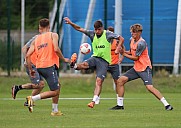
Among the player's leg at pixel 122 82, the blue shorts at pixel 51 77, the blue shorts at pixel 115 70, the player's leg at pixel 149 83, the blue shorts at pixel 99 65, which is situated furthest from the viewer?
the blue shorts at pixel 115 70

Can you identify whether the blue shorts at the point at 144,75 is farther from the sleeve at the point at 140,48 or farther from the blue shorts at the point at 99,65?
the blue shorts at the point at 99,65

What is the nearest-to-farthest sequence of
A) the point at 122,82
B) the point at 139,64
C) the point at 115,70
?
1. the point at 139,64
2. the point at 122,82
3. the point at 115,70

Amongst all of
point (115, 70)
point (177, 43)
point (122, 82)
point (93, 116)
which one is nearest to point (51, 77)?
point (93, 116)

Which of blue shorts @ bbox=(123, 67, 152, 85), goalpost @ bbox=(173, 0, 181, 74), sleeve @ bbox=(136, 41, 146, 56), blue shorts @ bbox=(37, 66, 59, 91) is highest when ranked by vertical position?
sleeve @ bbox=(136, 41, 146, 56)

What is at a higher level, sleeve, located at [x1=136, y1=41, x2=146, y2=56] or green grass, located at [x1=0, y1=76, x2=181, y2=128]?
sleeve, located at [x1=136, y1=41, x2=146, y2=56]

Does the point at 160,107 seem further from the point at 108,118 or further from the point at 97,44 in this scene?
the point at 108,118

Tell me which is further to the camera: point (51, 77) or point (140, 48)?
point (140, 48)

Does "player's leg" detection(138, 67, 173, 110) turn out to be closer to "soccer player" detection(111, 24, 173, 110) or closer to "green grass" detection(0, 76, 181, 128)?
"soccer player" detection(111, 24, 173, 110)

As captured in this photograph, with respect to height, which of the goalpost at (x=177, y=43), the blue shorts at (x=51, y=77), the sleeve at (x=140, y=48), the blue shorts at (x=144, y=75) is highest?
the sleeve at (x=140, y=48)

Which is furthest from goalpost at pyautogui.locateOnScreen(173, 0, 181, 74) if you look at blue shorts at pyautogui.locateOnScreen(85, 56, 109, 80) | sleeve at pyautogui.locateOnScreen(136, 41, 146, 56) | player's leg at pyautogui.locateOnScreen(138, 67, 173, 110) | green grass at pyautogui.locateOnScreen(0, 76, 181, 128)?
sleeve at pyautogui.locateOnScreen(136, 41, 146, 56)

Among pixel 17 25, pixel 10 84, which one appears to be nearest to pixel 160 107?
pixel 10 84

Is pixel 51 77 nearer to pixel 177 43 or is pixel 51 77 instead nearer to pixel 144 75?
pixel 144 75

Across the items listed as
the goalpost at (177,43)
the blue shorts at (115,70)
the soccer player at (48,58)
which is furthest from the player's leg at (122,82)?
the goalpost at (177,43)

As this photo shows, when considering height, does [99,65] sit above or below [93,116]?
above
